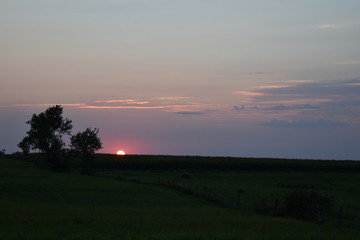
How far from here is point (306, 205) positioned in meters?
32.0

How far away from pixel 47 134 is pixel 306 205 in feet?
208

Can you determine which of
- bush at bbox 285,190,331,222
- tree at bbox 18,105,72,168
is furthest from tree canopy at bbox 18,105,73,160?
bush at bbox 285,190,331,222

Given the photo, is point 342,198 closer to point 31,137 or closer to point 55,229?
point 55,229

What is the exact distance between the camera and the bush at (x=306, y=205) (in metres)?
31.8

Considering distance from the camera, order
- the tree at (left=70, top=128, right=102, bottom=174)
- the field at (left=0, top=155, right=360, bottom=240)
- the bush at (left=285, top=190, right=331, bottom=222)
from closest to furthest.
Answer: the field at (left=0, top=155, right=360, bottom=240)
the bush at (left=285, top=190, right=331, bottom=222)
the tree at (left=70, top=128, right=102, bottom=174)

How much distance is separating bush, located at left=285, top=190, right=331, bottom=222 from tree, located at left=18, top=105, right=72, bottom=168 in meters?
60.4

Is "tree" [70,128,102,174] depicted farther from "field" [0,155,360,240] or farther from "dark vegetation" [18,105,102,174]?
"field" [0,155,360,240]

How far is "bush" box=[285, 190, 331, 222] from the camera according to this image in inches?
1252

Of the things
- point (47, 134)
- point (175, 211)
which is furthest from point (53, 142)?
point (175, 211)

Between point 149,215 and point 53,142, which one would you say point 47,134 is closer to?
point 53,142

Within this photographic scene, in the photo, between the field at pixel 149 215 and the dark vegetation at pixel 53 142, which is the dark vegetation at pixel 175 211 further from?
the dark vegetation at pixel 53 142

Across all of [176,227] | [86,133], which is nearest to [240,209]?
[176,227]

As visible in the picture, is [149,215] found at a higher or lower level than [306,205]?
lower

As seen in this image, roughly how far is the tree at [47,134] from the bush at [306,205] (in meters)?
60.4
